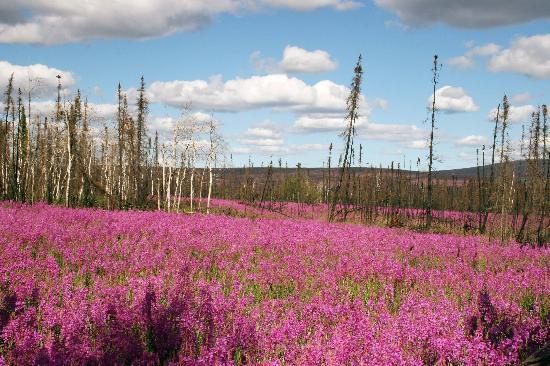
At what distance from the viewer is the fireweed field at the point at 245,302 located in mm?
3697

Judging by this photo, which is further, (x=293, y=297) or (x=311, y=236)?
(x=311, y=236)

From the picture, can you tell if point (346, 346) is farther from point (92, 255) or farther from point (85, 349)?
point (92, 255)

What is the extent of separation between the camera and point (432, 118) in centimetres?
3158

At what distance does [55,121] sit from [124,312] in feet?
90.1

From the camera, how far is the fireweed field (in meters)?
3.70

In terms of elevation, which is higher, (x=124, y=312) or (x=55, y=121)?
(x=55, y=121)

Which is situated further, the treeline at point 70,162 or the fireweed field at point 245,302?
the treeline at point 70,162

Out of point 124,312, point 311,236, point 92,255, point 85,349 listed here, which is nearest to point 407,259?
point 311,236

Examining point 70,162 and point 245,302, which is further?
point 70,162

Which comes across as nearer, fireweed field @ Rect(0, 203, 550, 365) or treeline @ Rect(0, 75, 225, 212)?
fireweed field @ Rect(0, 203, 550, 365)

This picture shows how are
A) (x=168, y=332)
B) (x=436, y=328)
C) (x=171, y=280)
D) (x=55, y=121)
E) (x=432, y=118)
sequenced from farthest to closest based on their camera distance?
1. (x=432, y=118)
2. (x=55, y=121)
3. (x=171, y=280)
4. (x=436, y=328)
5. (x=168, y=332)

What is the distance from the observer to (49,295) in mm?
5266

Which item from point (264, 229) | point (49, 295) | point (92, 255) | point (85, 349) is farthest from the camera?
point (264, 229)

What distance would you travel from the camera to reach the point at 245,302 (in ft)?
16.7
